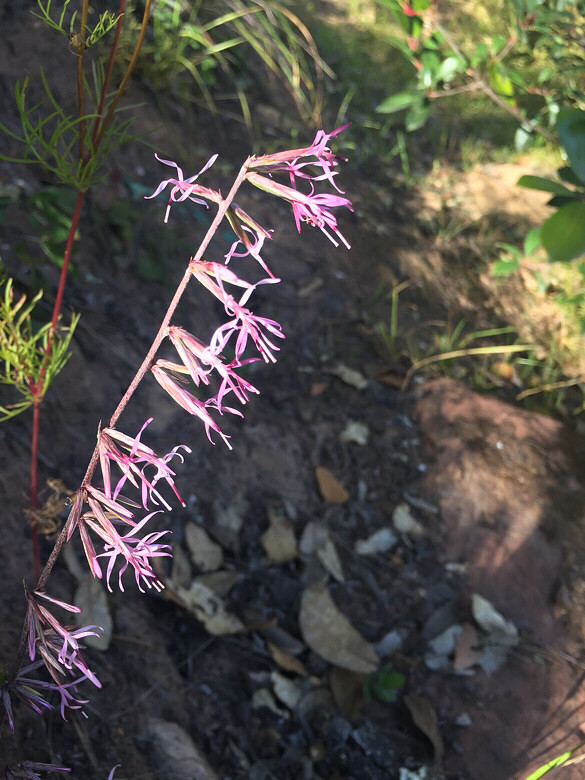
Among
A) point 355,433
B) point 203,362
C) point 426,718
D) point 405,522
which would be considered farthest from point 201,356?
point 355,433

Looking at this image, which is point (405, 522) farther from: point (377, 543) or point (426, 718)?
point (426, 718)

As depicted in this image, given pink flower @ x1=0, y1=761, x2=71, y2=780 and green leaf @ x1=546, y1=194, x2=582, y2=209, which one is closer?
pink flower @ x1=0, y1=761, x2=71, y2=780

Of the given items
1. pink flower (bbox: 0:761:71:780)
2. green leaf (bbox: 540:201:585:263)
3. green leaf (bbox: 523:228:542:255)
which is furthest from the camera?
green leaf (bbox: 523:228:542:255)

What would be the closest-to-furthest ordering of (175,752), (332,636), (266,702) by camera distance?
(175,752) → (266,702) → (332,636)

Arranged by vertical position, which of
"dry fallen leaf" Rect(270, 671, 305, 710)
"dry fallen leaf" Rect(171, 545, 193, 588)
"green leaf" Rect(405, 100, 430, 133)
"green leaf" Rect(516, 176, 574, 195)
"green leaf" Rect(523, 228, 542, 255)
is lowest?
"dry fallen leaf" Rect(270, 671, 305, 710)

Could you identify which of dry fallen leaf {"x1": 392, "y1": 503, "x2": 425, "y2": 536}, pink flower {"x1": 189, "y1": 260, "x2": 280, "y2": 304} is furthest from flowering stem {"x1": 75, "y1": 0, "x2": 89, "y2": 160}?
dry fallen leaf {"x1": 392, "y1": 503, "x2": 425, "y2": 536}

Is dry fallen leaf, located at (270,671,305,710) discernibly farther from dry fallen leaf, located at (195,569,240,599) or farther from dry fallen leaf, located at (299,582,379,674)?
dry fallen leaf, located at (195,569,240,599)

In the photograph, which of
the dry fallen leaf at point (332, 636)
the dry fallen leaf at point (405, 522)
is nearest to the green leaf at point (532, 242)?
the dry fallen leaf at point (405, 522)
